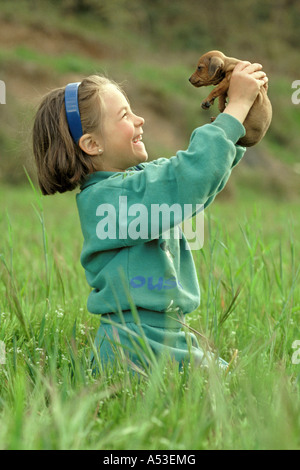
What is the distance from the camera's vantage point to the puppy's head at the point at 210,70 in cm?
120

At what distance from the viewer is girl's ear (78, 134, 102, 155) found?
52.1 inches

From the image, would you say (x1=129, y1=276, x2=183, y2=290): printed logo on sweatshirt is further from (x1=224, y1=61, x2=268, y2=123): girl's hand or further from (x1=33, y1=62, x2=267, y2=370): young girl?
(x1=224, y1=61, x2=268, y2=123): girl's hand

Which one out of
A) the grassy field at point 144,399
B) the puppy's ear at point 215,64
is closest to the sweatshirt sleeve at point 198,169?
the puppy's ear at point 215,64

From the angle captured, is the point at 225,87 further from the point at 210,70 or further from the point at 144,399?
the point at 144,399

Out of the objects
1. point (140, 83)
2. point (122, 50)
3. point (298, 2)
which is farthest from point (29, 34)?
point (298, 2)

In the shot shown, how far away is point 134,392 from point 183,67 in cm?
1510

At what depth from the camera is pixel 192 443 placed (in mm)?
857

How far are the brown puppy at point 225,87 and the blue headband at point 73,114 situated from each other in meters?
0.28

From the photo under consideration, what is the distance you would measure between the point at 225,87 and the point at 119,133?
26 centimetres

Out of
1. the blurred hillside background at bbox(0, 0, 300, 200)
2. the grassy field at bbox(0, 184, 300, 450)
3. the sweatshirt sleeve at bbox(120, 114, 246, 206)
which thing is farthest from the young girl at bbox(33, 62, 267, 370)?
the blurred hillside background at bbox(0, 0, 300, 200)

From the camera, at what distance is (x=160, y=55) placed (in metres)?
17.6

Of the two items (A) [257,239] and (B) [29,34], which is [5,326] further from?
(B) [29,34]

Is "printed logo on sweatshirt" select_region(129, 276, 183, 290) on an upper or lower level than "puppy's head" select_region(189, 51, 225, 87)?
lower

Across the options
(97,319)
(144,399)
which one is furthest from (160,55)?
(144,399)
